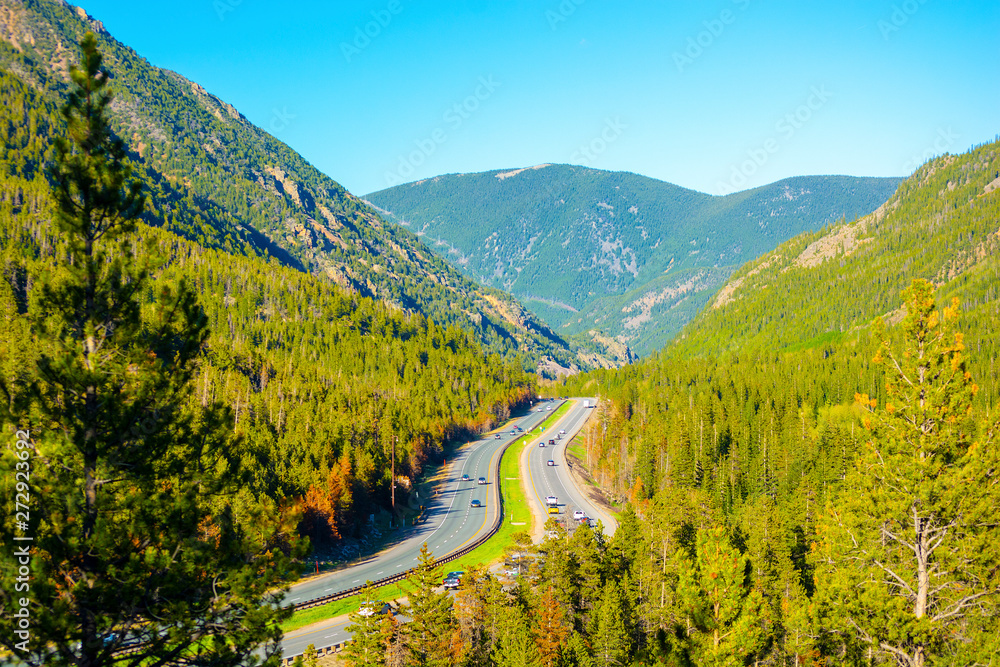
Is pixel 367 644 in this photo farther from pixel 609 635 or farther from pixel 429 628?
pixel 609 635

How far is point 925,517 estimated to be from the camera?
1994 centimetres

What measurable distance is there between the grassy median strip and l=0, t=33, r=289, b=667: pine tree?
2117mm

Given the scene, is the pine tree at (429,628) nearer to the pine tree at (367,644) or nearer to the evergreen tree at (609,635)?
the pine tree at (367,644)

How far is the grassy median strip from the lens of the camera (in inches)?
1988

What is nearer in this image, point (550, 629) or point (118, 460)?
point (118, 460)

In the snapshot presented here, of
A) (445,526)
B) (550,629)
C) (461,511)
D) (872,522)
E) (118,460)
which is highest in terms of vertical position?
(118,460)

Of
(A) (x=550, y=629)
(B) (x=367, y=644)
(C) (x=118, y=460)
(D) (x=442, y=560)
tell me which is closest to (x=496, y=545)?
(D) (x=442, y=560)

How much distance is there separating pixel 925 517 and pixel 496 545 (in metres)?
65.7

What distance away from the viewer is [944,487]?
63.3 ft

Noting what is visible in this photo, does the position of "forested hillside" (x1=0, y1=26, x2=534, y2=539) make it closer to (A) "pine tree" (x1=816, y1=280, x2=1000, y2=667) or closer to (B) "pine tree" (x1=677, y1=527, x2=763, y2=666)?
(A) "pine tree" (x1=816, y1=280, x2=1000, y2=667)

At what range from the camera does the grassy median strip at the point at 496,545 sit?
166 feet

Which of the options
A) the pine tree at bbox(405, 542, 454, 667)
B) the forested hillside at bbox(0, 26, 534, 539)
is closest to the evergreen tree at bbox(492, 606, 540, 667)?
the pine tree at bbox(405, 542, 454, 667)

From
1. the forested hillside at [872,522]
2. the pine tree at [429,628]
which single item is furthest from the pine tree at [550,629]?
the forested hillside at [872,522]

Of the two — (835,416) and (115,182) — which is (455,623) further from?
(835,416)
